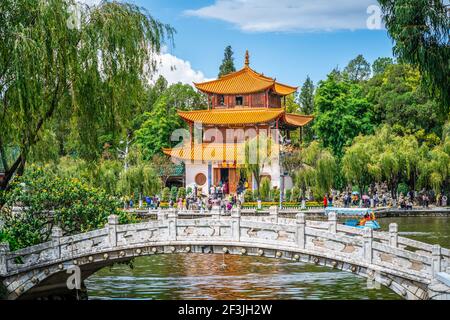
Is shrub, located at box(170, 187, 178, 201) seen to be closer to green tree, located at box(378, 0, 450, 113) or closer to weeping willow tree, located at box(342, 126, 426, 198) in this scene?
weeping willow tree, located at box(342, 126, 426, 198)

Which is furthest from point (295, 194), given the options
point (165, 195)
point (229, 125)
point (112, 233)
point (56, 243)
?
point (56, 243)

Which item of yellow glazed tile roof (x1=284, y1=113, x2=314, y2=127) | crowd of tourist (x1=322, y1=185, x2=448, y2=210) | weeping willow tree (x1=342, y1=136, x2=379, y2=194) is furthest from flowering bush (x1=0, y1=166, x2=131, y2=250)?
yellow glazed tile roof (x1=284, y1=113, x2=314, y2=127)

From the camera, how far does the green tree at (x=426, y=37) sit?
15734mm

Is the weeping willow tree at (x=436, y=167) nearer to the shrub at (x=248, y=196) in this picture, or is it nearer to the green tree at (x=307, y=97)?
the shrub at (x=248, y=196)

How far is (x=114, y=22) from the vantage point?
16109 millimetres

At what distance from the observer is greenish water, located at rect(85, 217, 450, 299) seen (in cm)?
1861

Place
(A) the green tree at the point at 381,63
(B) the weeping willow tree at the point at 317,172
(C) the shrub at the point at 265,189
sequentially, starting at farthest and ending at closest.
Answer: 1. (A) the green tree at the point at 381,63
2. (C) the shrub at the point at 265,189
3. (B) the weeping willow tree at the point at 317,172

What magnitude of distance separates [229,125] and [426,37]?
32.3m

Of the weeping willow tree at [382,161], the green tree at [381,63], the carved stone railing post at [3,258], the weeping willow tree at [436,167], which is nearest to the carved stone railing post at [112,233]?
the carved stone railing post at [3,258]

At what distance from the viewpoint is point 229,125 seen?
158 feet

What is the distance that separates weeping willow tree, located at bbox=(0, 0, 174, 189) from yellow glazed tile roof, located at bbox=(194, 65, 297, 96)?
32.1 meters

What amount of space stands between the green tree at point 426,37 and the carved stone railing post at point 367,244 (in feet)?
11.9
